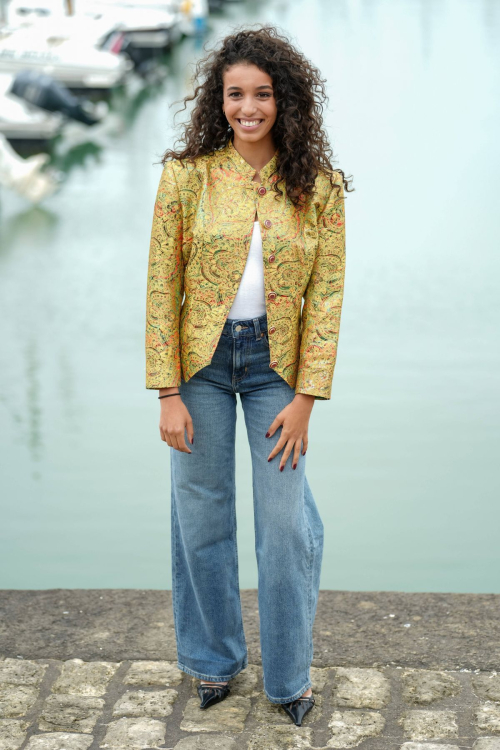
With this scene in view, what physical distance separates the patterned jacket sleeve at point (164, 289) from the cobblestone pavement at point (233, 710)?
79 cm

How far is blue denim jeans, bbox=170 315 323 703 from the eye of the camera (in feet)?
7.68

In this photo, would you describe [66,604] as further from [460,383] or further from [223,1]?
[223,1]

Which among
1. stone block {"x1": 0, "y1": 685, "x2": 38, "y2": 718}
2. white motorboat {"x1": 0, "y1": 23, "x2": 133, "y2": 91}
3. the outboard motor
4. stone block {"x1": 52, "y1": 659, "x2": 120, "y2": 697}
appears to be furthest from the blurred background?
white motorboat {"x1": 0, "y1": 23, "x2": 133, "y2": 91}

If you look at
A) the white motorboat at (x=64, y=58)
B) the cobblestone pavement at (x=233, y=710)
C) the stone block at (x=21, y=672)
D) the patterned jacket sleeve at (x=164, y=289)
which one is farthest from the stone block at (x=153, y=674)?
the white motorboat at (x=64, y=58)

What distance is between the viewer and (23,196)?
11531 mm

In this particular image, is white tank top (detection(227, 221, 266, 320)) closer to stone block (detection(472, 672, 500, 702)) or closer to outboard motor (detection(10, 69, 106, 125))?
stone block (detection(472, 672, 500, 702))

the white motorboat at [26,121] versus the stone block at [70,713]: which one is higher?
the white motorboat at [26,121]

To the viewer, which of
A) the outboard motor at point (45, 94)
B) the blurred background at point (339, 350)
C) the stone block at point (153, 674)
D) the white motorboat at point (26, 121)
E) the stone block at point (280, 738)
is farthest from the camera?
the outboard motor at point (45, 94)

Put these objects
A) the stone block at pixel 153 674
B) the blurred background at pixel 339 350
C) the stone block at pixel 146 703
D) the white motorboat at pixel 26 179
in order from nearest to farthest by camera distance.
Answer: the stone block at pixel 146 703 < the stone block at pixel 153 674 < the blurred background at pixel 339 350 < the white motorboat at pixel 26 179

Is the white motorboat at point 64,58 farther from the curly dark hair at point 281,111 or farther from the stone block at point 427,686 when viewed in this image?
the stone block at point 427,686

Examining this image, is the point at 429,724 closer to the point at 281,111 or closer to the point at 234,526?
the point at 234,526

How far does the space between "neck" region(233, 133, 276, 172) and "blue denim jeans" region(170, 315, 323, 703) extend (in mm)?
345

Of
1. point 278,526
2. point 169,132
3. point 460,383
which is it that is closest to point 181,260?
point 278,526

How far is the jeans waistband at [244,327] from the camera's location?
2309mm
